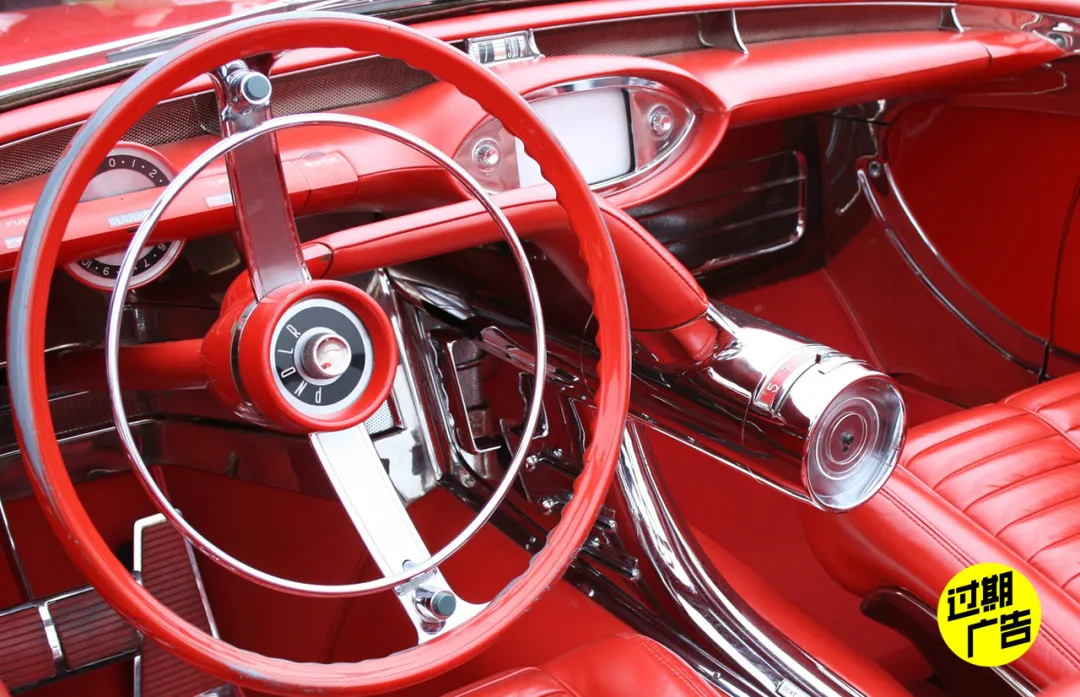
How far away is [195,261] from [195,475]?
1.38 ft

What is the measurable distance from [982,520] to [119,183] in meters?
1.11

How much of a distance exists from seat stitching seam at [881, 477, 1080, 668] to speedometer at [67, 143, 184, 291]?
0.96 m

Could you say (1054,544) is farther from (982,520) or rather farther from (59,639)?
(59,639)

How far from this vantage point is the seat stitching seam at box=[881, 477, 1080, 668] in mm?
1249

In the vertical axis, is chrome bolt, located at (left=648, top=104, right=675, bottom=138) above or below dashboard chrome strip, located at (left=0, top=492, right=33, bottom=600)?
above

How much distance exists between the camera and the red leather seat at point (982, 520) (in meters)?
1.31

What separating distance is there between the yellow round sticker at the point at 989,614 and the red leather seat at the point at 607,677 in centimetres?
38

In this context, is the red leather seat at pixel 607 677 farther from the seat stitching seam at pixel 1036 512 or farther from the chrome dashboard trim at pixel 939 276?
the chrome dashboard trim at pixel 939 276

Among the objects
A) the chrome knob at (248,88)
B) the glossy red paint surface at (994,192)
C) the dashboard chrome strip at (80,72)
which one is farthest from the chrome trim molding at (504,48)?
the glossy red paint surface at (994,192)

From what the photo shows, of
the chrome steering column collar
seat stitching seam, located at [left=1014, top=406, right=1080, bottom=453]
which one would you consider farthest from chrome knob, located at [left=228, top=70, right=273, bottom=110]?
seat stitching seam, located at [left=1014, top=406, right=1080, bottom=453]

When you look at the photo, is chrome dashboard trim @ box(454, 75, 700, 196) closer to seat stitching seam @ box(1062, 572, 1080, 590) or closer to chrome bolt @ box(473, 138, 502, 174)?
chrome bolt @ box(473, 138, 502, 174)

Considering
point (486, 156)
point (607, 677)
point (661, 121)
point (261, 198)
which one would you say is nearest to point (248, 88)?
point (261, 198)

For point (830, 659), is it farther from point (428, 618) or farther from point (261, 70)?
point (261, 70)

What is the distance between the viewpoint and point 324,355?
2.93ft
